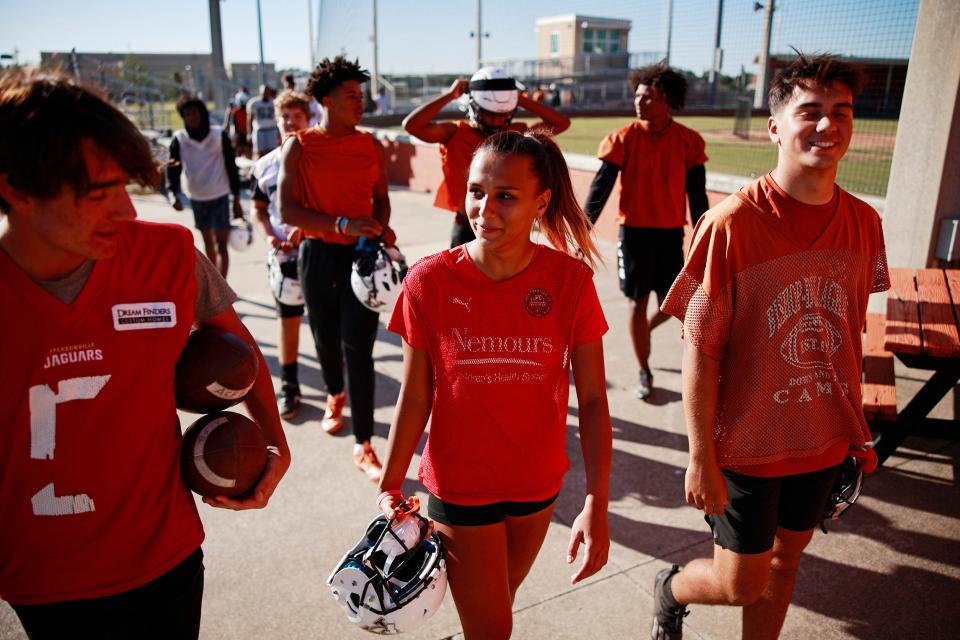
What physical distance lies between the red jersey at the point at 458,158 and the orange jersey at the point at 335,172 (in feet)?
2.08

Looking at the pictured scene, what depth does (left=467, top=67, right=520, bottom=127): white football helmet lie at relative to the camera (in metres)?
4.64

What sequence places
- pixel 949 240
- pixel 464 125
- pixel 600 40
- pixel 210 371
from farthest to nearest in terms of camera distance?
pixel 600 40
pixel 949 240
pixel 464 125
pixel 210 371

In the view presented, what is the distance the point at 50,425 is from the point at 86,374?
0.44 ft

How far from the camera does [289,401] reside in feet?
17.0

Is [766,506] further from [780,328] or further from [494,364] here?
[494,364]

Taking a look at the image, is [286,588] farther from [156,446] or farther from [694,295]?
[694,295]

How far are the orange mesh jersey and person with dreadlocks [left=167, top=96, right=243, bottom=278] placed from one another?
6.25 m

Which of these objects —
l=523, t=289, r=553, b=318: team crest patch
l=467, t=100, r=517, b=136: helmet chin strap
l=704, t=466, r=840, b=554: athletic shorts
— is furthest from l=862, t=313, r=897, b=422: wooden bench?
l=467, t=100, r=517, b=136: helmet chin strap

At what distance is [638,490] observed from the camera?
4137 millimetres

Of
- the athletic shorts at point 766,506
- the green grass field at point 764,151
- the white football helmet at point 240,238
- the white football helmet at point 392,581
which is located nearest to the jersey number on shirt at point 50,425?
the white football helmet at point 392,581

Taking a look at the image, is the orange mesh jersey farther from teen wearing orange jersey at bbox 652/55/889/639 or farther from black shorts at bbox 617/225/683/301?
black shorts at bbox 617/225/683/301

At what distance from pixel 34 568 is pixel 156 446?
1.19 ft

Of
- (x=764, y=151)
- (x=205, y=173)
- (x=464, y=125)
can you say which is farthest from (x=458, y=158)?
(x=764, y=151)

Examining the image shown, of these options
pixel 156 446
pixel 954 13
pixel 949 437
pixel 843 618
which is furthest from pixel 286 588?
pixel 954 13
